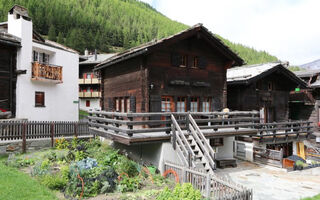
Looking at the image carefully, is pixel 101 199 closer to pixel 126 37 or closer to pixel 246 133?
pixel 246 133

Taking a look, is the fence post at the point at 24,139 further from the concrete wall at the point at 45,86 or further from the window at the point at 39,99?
the window at the point at 39,99

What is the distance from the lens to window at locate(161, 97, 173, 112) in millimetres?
14148

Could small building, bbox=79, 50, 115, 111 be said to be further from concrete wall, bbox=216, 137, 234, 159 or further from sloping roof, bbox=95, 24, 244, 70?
concrete wall, bbox=216, 137, 234, 159

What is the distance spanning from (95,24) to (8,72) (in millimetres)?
88533

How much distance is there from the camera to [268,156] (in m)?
15.5

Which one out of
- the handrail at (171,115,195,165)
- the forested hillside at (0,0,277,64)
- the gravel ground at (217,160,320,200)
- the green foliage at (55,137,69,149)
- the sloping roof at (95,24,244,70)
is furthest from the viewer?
the forested hillside at (0,0,277,64)

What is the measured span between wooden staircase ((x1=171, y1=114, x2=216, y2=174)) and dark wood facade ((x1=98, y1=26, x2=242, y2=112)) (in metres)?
2.75

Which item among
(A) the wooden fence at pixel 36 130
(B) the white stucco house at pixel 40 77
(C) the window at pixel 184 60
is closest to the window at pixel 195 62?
(C) the window at pixel 184 60

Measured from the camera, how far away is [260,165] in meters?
15.4

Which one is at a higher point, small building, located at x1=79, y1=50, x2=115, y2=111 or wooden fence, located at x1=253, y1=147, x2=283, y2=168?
small building, located at x1=79, y1=50, x2=115, y2=111

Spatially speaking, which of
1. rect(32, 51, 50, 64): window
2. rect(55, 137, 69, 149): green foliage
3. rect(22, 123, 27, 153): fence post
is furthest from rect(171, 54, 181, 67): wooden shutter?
rect(32, 51, 50, 64): window

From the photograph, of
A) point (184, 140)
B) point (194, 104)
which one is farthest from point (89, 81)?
point (184, 140)

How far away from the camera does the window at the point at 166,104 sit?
14.1 m

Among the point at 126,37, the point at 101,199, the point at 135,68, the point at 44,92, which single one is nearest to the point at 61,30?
the point at 126,37
